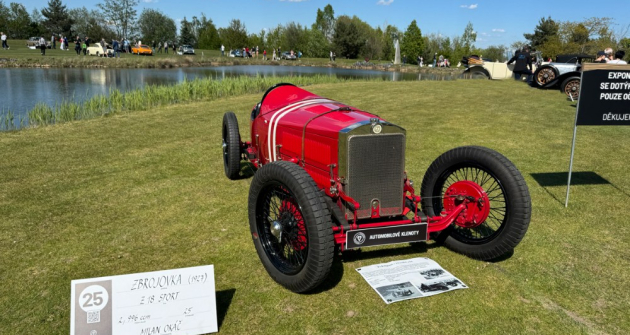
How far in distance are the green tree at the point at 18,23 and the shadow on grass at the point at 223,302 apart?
3337 inches

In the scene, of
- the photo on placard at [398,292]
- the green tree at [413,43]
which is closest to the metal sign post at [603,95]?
the photo on placard at [398,292]

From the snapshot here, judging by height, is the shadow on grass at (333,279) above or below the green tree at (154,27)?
below

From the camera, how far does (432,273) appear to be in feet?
11.3

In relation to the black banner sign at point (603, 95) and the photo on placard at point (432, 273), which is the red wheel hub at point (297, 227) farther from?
the black banner sign at point (603, 95)

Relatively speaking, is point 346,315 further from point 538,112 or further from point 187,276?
point 538,112

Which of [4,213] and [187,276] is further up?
[187,276]

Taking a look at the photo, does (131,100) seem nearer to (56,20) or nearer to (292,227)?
(292,227)

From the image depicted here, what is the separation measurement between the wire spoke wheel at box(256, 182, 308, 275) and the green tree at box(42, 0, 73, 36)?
81903 millimetres

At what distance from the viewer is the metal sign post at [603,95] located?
15.6ft

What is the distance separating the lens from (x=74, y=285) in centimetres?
240

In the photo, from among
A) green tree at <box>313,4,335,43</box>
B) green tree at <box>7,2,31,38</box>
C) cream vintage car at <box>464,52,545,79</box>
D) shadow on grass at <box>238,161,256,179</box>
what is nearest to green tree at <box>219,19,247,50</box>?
green tree at <box>313,4,335,43</box>

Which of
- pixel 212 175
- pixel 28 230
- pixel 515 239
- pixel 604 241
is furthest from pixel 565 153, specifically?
pixel 28 230

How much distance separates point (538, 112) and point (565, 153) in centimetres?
410

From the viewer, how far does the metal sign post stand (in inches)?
187
